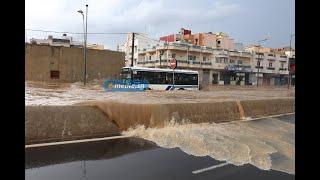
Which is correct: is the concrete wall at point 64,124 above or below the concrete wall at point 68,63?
below

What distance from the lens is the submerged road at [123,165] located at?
4891mm

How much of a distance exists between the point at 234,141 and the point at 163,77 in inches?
1029

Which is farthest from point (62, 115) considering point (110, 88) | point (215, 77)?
point (215, 77)

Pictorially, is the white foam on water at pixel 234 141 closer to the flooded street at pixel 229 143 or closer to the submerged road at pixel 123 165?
the flooded street at pixel 229 143

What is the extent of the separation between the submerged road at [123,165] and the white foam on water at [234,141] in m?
0.47

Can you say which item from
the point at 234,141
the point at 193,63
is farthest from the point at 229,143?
the point at 193,63

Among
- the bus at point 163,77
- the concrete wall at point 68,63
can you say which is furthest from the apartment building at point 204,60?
the bus at point 163,77

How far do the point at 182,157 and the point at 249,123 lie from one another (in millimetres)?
6186

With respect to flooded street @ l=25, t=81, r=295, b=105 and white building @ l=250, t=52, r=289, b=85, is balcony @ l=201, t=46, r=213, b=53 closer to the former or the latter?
white building @ l=250, t=52, r=289, b=85

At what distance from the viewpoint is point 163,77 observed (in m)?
33.9

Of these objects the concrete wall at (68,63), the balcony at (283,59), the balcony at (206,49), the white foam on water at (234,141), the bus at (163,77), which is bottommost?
the white foam on water at (234,141)

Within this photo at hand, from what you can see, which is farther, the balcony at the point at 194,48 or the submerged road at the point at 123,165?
the balcony at the point at 194,48
